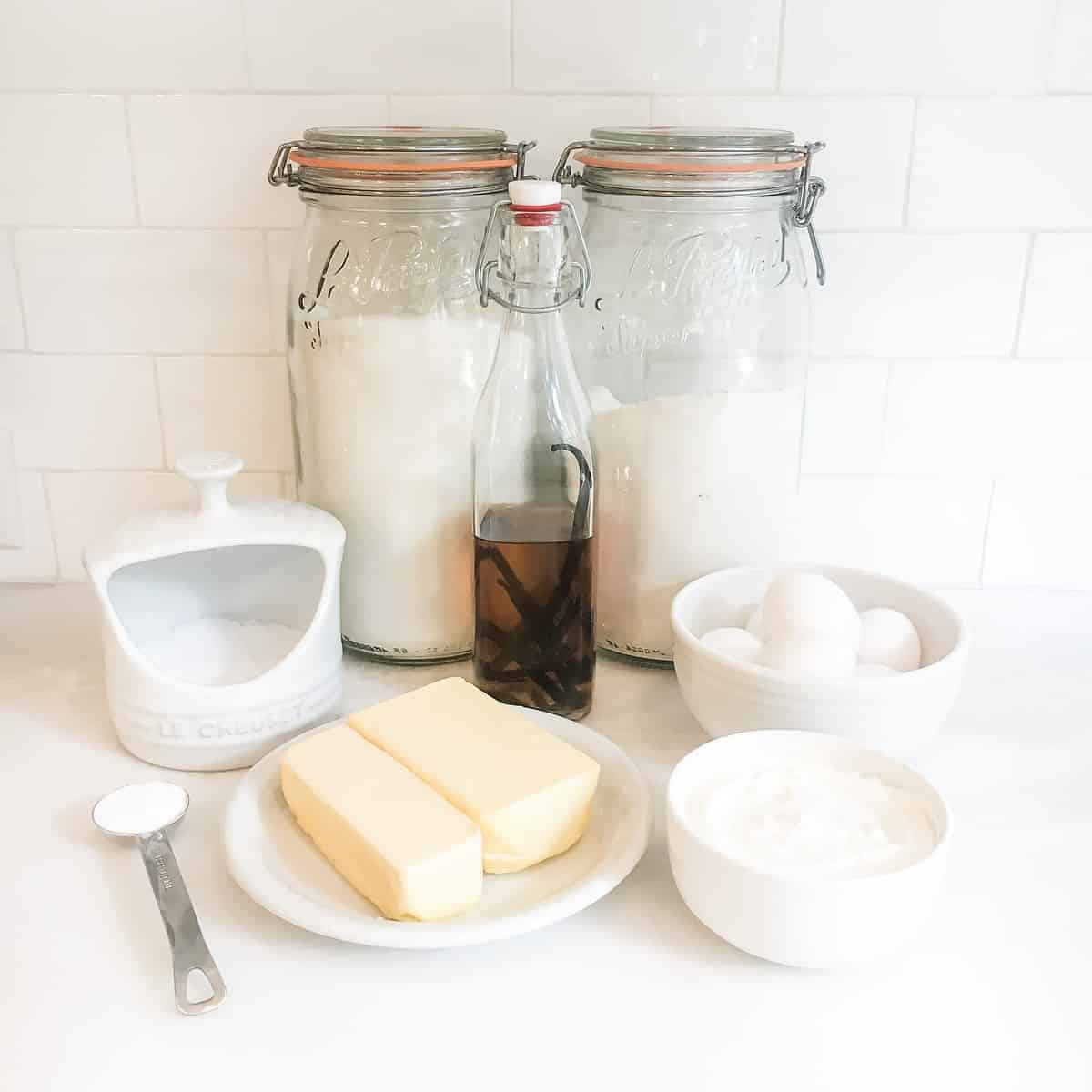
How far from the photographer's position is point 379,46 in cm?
85

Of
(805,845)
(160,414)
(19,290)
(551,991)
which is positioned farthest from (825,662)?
(19,290)

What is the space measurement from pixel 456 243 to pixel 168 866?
1.43ft

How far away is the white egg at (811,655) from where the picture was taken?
A: 688 mm

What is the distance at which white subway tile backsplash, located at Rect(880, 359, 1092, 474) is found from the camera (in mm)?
943

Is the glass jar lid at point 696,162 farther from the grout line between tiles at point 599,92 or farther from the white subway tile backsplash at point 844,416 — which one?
the white subway tile backsplash at point 844,416

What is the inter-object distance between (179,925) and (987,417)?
0.75m

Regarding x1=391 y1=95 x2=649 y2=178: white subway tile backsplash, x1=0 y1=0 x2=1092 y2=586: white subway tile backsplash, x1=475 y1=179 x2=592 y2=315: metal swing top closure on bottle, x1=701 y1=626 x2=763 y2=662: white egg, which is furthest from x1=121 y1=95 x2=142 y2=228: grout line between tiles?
x1=701 y1=626 x2=763 y2=662: white egg

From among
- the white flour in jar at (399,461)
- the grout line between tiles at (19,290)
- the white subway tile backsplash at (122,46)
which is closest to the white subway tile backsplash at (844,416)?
the white flour in jar at (399,461)

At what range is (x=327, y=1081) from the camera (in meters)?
0.50

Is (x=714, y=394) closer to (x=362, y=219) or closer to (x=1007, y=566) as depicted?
(x=362, y=219)

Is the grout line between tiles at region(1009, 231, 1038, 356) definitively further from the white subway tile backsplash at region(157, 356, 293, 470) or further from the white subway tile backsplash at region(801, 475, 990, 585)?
the white subway tile backsplash at region(157, 356, 293, 470)

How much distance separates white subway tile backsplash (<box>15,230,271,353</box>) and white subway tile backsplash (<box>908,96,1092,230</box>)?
534 mm

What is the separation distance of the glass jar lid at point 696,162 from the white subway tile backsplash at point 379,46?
152 mm

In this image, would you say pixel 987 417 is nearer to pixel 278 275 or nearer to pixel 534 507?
pixel 534 507
